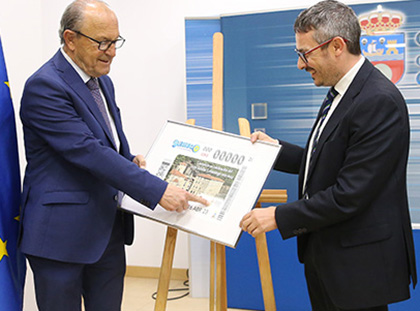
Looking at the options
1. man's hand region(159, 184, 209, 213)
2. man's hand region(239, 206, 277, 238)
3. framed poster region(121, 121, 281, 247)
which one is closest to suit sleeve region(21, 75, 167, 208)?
man's hand region(159, 184, 209, 213)

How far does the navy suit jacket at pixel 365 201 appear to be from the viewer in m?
1.56

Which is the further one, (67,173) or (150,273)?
(150,273)

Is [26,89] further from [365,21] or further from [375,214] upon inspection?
[365,21]

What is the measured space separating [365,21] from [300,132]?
0.88m

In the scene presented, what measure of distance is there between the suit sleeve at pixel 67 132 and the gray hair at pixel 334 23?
34.9 inches

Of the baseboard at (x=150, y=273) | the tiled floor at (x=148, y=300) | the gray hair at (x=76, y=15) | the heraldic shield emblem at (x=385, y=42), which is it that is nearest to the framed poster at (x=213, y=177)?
the gray hair at (x=76, y=15)

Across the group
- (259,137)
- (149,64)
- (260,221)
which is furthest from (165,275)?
(149,64)

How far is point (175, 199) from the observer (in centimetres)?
188

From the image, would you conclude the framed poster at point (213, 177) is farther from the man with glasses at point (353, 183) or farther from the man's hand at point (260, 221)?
Answer: the man with glasses at point (353, 183)

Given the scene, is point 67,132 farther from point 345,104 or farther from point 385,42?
point 385,42

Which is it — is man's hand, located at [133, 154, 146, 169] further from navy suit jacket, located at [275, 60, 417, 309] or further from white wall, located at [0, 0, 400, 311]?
white wall, located at [0, 0, 400, 311]

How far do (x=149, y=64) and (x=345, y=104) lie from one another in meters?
2.80

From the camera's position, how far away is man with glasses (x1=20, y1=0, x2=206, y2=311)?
1.76 m

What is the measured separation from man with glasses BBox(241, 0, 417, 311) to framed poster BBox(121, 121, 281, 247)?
251 millimetres
